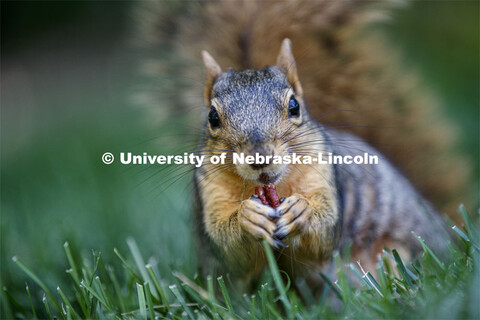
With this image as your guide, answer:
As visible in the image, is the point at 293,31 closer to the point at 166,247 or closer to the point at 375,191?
the point at 375,191

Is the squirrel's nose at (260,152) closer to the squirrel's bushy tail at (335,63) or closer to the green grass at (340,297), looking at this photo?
the green grass at (340,297)

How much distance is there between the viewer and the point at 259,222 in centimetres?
116

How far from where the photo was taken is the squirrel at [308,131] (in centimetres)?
125

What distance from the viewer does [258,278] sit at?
4.66 ft

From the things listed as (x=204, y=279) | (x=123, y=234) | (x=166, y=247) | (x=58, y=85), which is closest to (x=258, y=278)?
(x=204, y=279)

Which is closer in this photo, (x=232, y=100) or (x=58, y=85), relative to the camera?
(x=232, y=100)

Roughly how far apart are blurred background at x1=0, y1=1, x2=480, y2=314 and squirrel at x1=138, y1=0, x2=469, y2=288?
0.70 ft

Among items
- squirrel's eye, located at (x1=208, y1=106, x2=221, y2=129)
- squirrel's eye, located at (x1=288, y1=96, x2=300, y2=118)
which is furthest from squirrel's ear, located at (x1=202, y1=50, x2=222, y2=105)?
squirrel's eye, located at (x1=288, y1=96, x2=300, y2=118)

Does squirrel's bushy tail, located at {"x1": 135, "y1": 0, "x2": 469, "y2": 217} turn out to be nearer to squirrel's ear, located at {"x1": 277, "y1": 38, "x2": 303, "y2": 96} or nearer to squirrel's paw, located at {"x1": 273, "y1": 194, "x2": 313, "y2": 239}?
squirrel's ear, located at {"x1": 277, "y1": 38, "x2": 303, "y2": 96}

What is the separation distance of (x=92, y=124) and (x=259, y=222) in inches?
111

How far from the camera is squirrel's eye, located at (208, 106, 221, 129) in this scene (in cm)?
132

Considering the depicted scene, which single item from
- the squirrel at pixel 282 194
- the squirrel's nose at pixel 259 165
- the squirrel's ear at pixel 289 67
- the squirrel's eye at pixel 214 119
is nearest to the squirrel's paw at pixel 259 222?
the squirrel at pixel 282 194

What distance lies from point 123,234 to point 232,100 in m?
1.03

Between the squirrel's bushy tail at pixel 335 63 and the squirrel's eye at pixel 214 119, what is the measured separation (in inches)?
23.2
